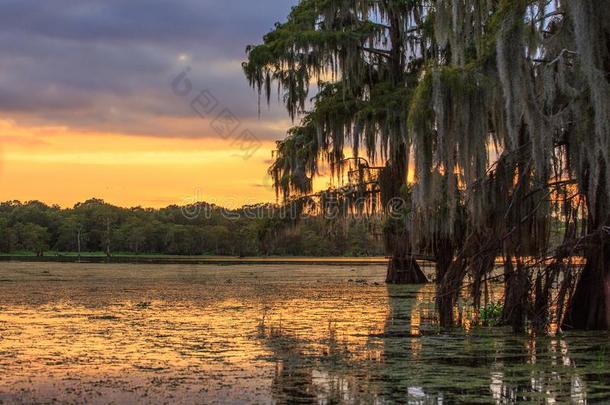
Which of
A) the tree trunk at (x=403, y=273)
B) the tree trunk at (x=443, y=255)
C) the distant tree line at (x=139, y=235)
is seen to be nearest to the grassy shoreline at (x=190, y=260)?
the distant tree line at (x=139, y=235)

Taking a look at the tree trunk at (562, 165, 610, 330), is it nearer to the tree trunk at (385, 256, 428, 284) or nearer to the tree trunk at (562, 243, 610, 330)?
the tree trunk at (562, 243, 610, 330)

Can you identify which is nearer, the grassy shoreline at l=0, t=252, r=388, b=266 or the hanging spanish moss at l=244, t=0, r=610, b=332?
the hanging spanish moss at l=244, t=0, r=610, b=332

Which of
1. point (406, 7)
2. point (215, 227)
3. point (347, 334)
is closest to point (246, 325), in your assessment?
point (347, 334)

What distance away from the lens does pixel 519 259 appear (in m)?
10.0

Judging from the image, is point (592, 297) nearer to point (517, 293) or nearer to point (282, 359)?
point (517, 293)

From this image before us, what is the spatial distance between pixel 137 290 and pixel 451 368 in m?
14.2

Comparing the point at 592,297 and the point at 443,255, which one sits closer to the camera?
the point at 592,297

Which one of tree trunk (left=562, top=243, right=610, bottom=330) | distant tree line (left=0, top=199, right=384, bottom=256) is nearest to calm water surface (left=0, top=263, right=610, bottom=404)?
tree trunk (left=562, top=243, right=610, bottom=330)

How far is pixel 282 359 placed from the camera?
8281 millimetres

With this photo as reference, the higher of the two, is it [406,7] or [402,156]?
[406,7]

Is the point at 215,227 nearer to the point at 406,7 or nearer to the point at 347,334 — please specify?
the point at 406,7

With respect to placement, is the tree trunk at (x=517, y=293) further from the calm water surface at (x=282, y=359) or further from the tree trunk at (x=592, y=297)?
the tree trunk at (x=592, y=297)

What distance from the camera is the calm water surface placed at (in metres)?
6.54

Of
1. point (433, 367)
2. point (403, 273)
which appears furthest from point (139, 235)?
point (433, 367)
